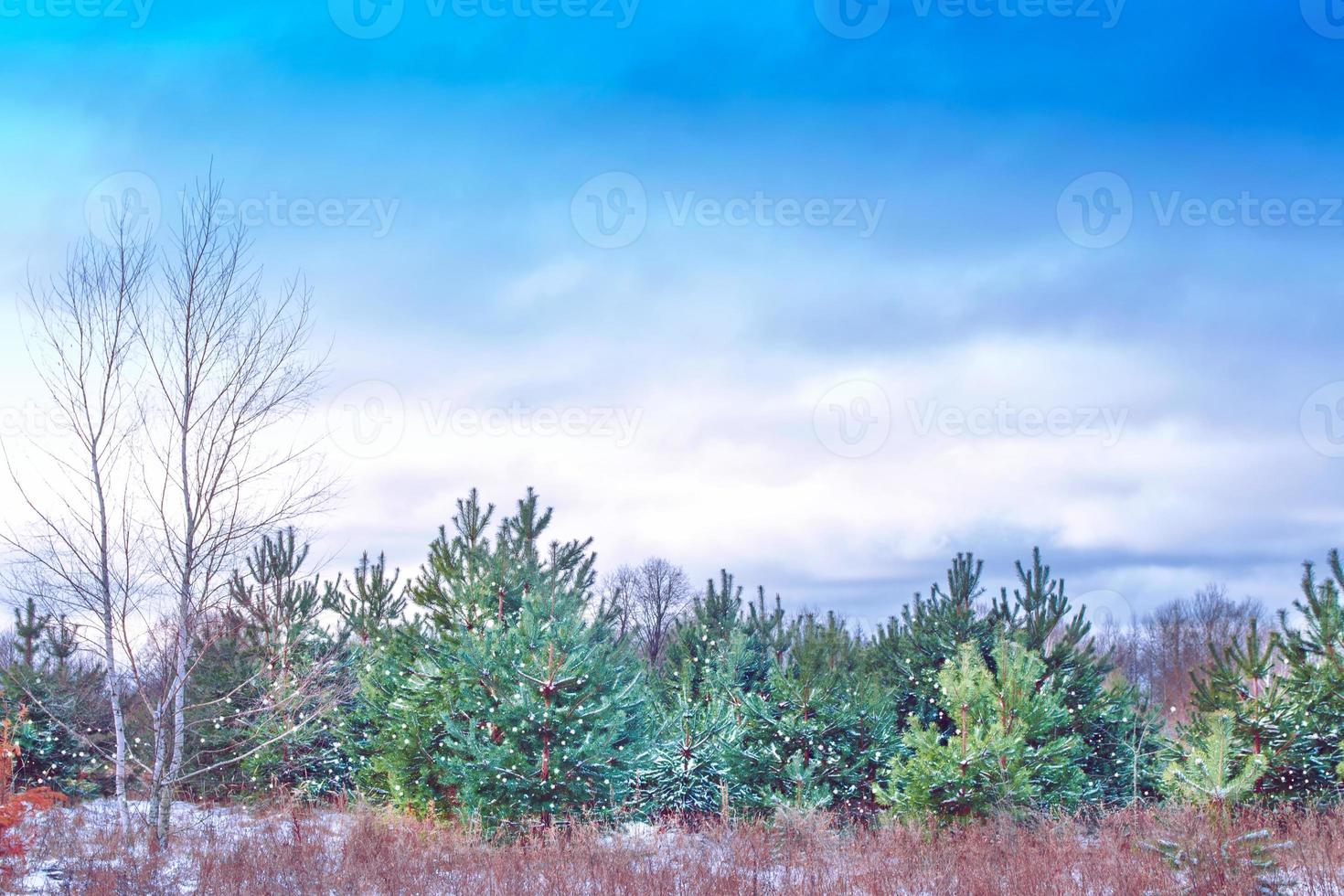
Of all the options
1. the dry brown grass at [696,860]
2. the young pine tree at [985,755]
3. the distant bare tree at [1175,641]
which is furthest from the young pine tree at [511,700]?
the distant bare tree at [1175,641]

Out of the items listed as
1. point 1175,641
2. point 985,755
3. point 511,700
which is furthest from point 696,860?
point 1175,641

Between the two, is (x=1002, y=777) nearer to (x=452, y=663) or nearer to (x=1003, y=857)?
(x=1003, y=857)

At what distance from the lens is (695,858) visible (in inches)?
471

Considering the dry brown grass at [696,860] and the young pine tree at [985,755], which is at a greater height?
the young pine tree at [985,755]

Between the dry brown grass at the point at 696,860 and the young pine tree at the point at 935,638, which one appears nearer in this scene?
the dry brown grass at the point at 696,860

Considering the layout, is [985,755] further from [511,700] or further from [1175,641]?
[1175,641]

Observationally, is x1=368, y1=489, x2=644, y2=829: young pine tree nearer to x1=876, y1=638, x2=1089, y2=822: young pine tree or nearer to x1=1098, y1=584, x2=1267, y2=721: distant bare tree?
x1=876, y1=638, x2=1089, y2=822: young pine tree

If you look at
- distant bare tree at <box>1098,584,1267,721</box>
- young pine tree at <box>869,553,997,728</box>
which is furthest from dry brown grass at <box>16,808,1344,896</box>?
distant bare tree at <box>1098,584,1267,721</box>

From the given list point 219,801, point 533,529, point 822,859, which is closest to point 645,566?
point 219,801

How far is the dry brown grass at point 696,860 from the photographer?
10445 millimetres

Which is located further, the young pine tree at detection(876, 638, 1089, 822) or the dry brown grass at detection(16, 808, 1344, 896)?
the young pine tree at detection(876, 638, 1089, 822)

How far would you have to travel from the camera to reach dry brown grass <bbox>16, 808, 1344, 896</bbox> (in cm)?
1045

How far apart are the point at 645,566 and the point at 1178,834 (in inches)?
2272

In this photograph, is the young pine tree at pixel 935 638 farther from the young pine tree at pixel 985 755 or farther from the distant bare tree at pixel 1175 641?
the distant bare tree at pixel 1175 641
